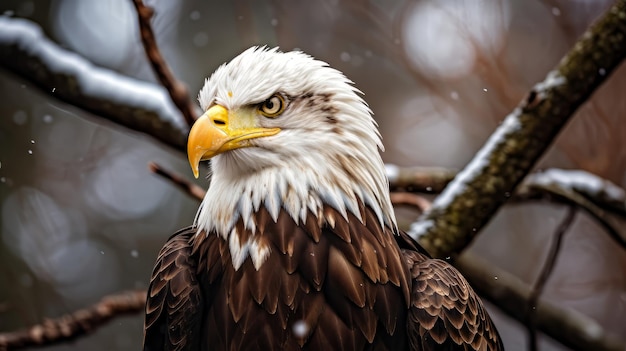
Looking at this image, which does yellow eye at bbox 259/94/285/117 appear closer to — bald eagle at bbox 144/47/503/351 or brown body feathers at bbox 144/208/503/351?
bald eagle at bbox 144/47/503/351

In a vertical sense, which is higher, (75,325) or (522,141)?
(522,141)

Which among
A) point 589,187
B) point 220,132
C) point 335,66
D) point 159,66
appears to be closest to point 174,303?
point 220,132

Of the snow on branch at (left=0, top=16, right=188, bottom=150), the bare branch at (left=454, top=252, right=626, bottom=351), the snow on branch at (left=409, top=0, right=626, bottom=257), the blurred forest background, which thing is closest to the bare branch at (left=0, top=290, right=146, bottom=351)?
the blurred forest background

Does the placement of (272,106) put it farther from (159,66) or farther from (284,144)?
(159,66)

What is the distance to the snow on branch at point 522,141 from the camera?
3650 millimetres

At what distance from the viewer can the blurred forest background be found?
17.8ft

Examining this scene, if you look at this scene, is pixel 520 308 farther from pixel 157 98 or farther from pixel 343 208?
pixel 157 98

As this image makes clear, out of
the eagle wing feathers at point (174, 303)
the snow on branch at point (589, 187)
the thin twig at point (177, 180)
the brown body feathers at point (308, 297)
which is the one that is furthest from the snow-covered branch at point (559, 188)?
the eagle wing feathers at point (174, 303)

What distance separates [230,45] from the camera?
A: 32.2 feet

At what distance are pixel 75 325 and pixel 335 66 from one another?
469cm

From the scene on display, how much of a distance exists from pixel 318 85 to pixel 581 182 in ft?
6.39

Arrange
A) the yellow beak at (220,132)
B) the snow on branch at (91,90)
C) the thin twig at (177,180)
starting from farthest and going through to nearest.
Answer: the snow on branch at (91,90)
the thin twig at (177,180)
the yellow beak at (220,132)

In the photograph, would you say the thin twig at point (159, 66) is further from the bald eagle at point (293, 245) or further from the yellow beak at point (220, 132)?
the yellow beak at point (220, 132)

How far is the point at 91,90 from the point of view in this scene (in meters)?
4.00
